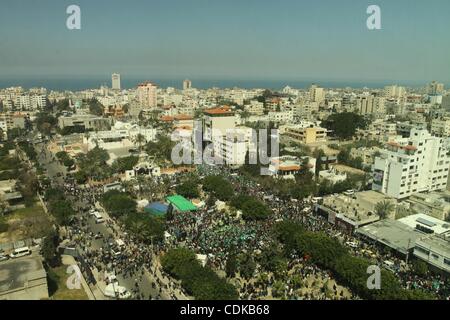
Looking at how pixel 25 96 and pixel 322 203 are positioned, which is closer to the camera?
pixel 322 203

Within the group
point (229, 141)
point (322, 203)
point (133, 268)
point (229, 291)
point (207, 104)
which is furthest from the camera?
point (207, 104)

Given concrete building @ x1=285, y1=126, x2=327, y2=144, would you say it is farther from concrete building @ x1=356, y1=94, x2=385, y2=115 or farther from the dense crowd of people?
concrete building @ x1=356, y1=94, x2=385, y2=115

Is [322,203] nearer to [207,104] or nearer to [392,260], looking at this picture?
[392,260]

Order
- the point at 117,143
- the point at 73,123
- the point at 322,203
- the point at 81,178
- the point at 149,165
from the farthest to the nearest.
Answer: the point at 73,123
the point at 117,143
the point at 149,165
the point at 81,178
the point at 322,203

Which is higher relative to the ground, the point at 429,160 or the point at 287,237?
the point at 429,160

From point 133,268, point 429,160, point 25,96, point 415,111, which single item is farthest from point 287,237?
point 25,96

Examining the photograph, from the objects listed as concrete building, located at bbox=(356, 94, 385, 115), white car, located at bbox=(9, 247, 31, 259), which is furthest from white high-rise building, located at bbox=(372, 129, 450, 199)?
concrete building, located at bbox=(356, 94, 385, 115)
